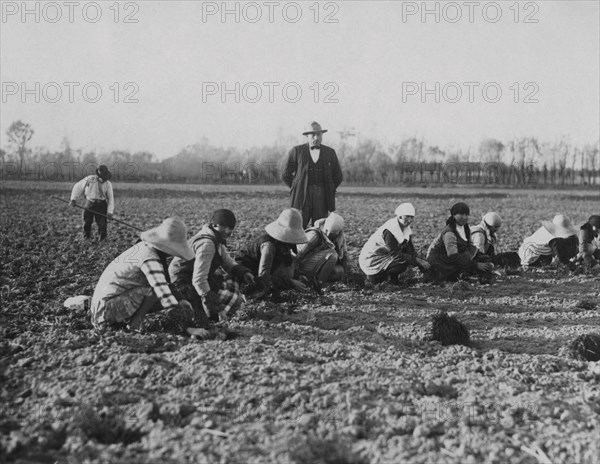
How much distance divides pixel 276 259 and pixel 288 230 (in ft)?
1.22

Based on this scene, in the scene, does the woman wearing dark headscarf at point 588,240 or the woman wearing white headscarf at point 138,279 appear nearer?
the woman wearing white headscarf at point 138,279

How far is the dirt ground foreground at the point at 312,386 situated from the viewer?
3.16m

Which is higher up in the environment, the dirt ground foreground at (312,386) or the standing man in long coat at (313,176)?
the standing man in long coat at (313,176)

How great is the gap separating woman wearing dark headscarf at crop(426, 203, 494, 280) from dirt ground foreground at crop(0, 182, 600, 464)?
61 centimetres

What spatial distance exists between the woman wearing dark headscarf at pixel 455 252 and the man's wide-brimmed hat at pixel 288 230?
200cm

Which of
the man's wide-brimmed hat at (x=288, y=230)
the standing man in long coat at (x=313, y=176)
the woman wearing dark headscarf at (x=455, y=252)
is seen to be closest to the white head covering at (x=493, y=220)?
the woman wearing dark headscarf at (x=455, y=252)

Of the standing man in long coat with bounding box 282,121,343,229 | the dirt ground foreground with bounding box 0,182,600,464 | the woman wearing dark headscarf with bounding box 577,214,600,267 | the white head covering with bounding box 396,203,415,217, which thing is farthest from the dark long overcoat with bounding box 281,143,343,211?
the woman wearing dark headscarf with bounding box 577,214,600,267

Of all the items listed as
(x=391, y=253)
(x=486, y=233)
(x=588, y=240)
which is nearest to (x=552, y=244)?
(x=588, y=240)

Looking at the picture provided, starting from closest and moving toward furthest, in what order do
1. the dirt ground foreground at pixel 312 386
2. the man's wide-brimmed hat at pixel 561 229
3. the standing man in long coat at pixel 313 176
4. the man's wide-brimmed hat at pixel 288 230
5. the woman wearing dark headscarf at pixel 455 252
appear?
the dirt ground foreground at pixel 312 386 → the man's wide-brimmed hat at pixel 288 230 → the woman wearing dark headscarf at pixel 455 252 → the standing man in long coat at pixel 313 176 → the man's wide-brimmed hat at pixel 561 229

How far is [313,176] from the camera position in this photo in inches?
308

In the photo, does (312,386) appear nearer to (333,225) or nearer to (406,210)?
(333,225)

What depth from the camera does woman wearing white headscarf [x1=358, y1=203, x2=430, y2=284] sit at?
680 centimetres

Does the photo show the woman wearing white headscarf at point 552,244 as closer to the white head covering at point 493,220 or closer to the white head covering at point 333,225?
the white head covering at point 493,220

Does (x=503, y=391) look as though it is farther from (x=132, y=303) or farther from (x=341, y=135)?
(x=341, y=135)
